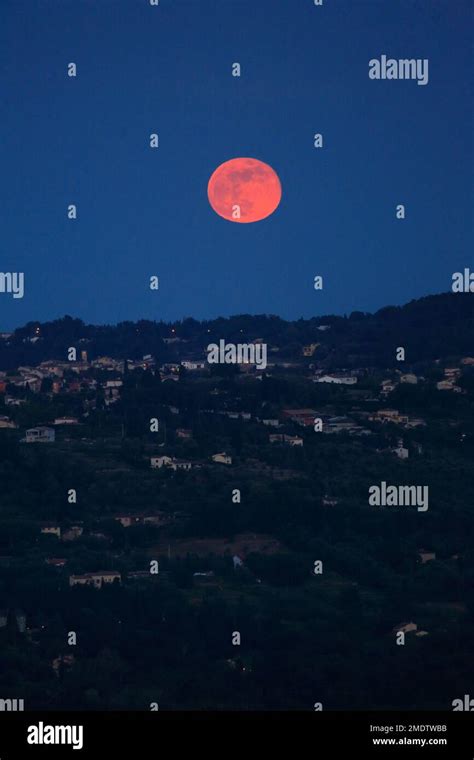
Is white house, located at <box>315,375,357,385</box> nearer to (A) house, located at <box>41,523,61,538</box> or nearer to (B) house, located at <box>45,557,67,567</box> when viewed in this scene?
(A) house, located at <box>41,523,61,538</box>

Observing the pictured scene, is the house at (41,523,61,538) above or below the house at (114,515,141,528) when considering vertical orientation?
below

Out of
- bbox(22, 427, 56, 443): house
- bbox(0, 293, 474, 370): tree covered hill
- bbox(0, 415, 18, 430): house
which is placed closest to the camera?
bbox(22, 427, 56, 443): house

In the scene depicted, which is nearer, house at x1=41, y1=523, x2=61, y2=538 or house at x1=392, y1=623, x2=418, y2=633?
house at x1=392, y1=623, x2=418, y2=633

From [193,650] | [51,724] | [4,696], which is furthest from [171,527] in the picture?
[51,724]

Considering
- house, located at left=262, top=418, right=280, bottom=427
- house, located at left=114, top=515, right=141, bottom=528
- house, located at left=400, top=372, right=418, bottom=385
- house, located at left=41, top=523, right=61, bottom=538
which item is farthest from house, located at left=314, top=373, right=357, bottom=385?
house, located at left=41, top=523, right=61, bottom=538

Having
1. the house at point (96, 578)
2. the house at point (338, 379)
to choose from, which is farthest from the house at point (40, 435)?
the house at point (338, 379)

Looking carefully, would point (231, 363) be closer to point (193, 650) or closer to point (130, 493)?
point (130, 493)

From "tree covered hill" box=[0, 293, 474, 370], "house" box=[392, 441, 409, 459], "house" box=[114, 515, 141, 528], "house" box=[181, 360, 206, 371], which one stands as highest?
"tree covered hill" box=[0, 293, 474, 370]
